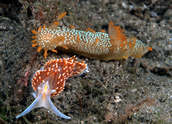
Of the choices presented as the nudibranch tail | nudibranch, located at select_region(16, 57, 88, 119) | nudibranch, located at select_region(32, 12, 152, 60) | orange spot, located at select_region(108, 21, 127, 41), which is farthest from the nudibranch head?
orange spot, located at select_region(108, 21, 127, 41)

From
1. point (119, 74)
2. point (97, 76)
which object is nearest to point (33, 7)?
point (97, 76)

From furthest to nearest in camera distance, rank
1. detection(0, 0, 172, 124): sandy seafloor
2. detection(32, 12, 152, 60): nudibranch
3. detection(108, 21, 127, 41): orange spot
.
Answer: detection(108, 21, 127, 41): orange spot, detection(32, 12, 152, 60): nudibranch, detection(0, 0, 172, 124): sandy seafloor

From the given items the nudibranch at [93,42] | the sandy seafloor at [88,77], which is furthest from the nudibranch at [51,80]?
the nudibranch at [93,42]

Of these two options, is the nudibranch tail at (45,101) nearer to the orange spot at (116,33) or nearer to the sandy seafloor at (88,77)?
the sandy seafloor at (88,77)

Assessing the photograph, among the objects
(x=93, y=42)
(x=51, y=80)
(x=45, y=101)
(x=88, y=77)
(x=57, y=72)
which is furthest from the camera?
(x=93, y=42)

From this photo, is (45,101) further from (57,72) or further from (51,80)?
(57,72)

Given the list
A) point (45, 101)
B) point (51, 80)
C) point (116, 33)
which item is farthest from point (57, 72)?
point (116, 33)

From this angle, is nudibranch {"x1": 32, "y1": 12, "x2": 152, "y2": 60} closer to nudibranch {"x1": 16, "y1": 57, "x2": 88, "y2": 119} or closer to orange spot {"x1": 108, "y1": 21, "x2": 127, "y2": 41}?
orange spot {"x1": 108, "y1": 21, "x2": 127, "y2": 41}
